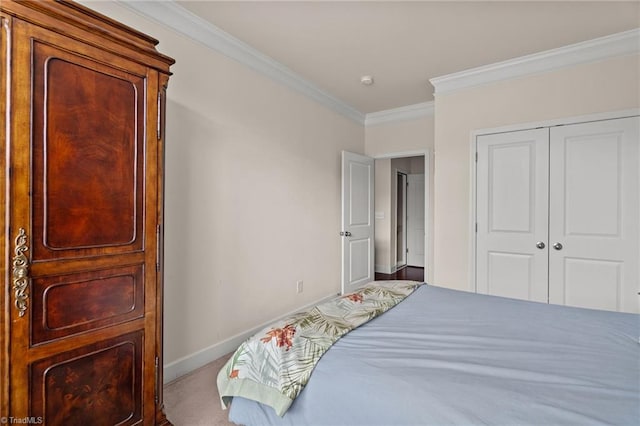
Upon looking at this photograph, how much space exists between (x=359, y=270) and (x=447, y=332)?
2.95 m

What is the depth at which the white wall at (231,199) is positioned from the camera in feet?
7.25

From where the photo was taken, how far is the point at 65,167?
1129mm

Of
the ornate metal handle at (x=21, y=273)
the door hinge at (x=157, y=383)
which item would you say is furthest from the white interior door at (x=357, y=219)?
the ornate metal handle at (x=21, y=273)

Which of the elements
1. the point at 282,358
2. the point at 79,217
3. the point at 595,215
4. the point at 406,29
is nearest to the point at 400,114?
the point at 406,29

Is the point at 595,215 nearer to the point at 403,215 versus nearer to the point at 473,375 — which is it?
the point at 473,375

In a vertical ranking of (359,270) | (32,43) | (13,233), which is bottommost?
(359,270)

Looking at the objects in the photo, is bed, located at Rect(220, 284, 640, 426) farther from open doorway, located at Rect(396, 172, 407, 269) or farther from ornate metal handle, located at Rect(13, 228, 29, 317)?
open doorway, located at Rect(396, 172, 407, 269)

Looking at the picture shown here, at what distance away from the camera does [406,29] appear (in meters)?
2.39

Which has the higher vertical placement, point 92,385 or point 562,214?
point 562,214

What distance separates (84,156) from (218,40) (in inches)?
68.6

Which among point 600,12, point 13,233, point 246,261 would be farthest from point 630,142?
point 13,233

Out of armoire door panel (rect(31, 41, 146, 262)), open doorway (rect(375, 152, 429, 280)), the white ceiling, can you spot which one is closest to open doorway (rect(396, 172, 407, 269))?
open doorway (rect(375, 152, 429, 280))

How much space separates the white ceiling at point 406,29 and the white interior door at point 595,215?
0.85 meters

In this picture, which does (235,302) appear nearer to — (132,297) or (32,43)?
(132,297)
